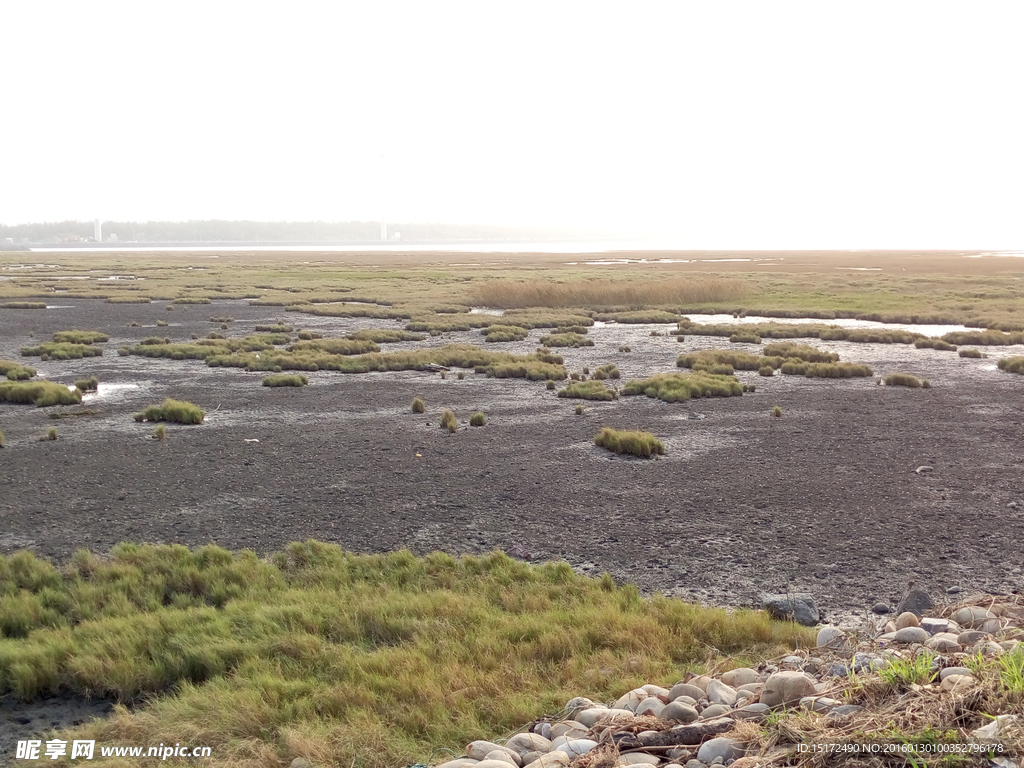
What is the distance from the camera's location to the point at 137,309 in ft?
176

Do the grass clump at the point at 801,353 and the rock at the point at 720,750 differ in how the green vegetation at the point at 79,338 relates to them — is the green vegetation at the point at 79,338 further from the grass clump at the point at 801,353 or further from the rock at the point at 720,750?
the rock at the point at 720,750

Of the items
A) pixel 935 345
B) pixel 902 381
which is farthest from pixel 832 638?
pixel 935 345

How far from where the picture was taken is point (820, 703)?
5.27 metres

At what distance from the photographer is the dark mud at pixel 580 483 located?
10.4 metres

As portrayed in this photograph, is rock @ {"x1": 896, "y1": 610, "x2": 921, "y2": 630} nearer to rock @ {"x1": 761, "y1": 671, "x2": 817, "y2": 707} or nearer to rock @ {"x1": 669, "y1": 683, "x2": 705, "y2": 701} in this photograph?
rock @ {"x1": 761, "y1": 671, "x2": 817, "y2": 707}

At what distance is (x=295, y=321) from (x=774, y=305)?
30.1 meters

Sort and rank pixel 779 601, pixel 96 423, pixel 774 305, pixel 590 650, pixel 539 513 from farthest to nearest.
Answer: pixel 774 305 < pixel 96 423 < pixel 539 513 < pixel 779 601 < pixel 590 650

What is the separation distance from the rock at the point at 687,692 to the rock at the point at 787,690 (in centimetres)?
61

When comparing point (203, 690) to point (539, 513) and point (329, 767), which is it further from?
point (539, 513)

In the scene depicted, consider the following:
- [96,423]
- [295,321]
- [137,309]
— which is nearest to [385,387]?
[96,423]

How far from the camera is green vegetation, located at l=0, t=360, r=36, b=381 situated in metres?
25.8

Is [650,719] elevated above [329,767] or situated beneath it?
elevated above

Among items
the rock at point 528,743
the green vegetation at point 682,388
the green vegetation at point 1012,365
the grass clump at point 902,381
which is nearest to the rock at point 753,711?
the rock at point 528,743

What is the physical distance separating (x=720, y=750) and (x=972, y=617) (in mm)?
3538
